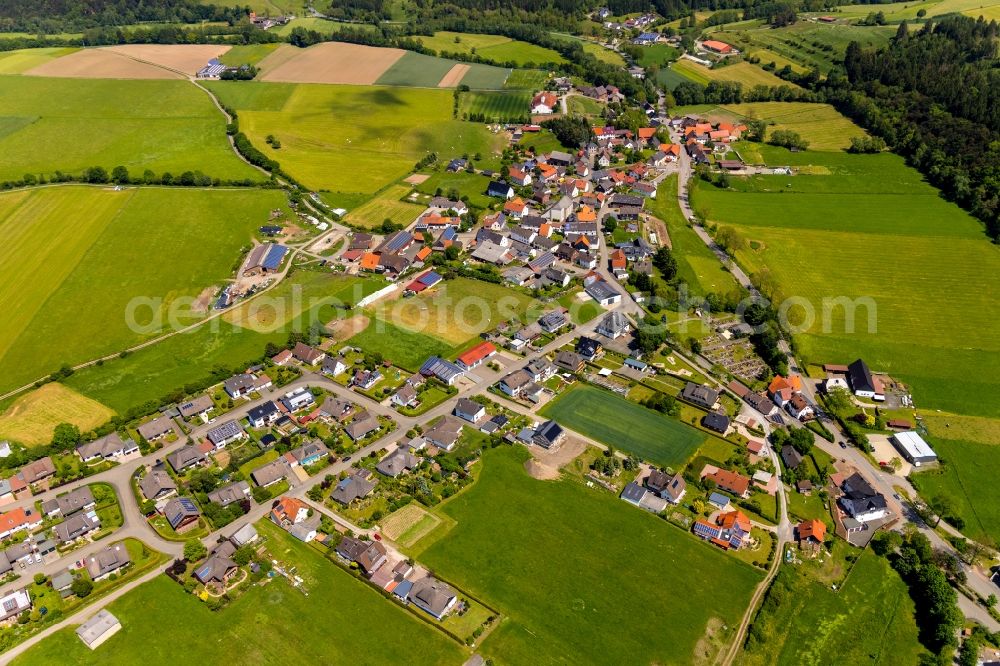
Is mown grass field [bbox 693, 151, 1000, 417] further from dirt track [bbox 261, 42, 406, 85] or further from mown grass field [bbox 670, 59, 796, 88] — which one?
dirt track [bbox 261, 42, 406, 85]

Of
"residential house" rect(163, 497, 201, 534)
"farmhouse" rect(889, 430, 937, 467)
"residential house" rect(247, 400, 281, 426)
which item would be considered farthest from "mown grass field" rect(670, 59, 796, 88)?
"residential house" rect(163, 497, 201, 534)

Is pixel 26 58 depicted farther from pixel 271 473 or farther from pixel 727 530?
pixel 727 530

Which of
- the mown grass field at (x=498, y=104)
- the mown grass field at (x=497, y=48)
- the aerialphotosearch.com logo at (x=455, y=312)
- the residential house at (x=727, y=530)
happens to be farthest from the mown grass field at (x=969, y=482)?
the mown grass field at (x=497, y=48)

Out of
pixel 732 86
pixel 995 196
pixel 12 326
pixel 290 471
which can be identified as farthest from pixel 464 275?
pixel 732 86

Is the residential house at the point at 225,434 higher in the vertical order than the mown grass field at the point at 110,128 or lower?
lower

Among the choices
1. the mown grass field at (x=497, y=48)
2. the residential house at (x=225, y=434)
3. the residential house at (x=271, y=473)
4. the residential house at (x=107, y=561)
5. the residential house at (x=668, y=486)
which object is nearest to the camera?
the residential house at (x=107, y=561)

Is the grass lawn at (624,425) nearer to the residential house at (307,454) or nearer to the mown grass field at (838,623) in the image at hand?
the mown grass field at (838,623)

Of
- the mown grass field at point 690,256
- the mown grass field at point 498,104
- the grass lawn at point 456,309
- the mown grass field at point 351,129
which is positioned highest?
the mown grass field at point 498,104
